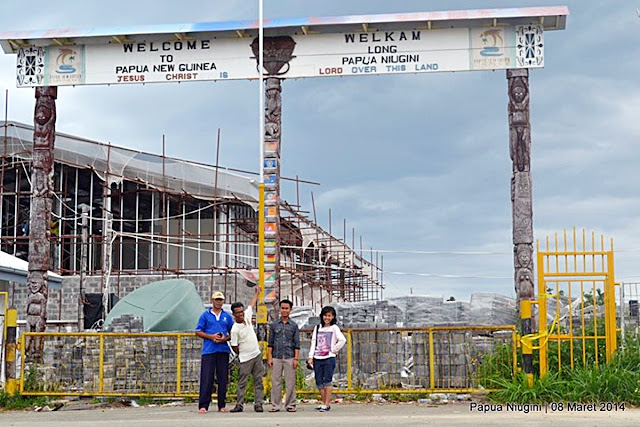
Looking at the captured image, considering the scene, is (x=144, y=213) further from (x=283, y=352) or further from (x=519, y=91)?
(x=283, y=352)

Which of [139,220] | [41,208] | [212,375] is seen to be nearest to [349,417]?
[212,375]

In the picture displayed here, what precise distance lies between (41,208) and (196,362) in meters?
5.60

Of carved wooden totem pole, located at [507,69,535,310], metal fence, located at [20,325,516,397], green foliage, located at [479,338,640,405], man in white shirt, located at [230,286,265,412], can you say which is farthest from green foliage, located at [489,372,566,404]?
man in white shirt, located at [230,286,265,412]

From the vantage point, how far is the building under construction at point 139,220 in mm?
32844

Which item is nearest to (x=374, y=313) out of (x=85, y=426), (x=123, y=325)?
(x=123, y=325)

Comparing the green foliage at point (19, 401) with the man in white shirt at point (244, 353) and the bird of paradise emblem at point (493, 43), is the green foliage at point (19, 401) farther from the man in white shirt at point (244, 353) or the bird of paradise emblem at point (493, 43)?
the bird of paradise emblem at point (493, 43)

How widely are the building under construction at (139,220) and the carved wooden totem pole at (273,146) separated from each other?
48.5 feet

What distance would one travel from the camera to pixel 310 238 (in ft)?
127

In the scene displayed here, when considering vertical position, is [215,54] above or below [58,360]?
above

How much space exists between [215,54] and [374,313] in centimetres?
765

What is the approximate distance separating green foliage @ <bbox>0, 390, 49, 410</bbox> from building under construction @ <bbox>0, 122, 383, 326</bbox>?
16449 mm

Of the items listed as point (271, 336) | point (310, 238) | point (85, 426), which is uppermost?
point (310, 238)

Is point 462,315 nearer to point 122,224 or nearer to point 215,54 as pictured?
point 215,54

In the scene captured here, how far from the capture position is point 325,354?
12898 millimetres
